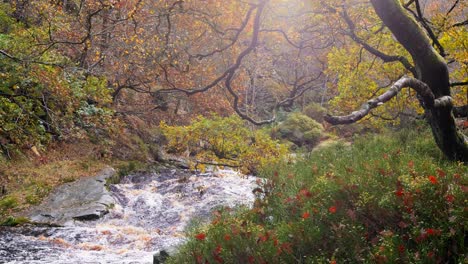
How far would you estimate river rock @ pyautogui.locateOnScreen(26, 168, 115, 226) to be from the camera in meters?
9.87

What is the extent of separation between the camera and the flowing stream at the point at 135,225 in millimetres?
7656

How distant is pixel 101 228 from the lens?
961 cm

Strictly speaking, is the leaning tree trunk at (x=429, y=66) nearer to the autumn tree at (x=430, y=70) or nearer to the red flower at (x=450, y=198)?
the autumn tree at (x=430, y=70)

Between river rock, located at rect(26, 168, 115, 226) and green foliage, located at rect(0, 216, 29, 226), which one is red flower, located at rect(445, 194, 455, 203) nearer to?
river rock, located at rect(26, 168, 115, 226)

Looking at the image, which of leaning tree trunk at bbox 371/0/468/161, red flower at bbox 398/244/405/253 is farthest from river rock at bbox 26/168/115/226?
red flower at bbox 398/244/405/253

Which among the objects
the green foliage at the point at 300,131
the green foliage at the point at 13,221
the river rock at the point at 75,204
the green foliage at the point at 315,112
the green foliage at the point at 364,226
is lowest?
the green foliage at the point at 13,221

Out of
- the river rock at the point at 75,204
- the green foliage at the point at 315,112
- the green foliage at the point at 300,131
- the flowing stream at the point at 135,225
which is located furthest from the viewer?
the green foliage at the point at 315,112

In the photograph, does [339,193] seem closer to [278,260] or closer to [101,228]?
[278,260]

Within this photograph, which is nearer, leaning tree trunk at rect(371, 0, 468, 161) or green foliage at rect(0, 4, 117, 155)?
leaning tree trunk at rect(371, 0, 468, 161)

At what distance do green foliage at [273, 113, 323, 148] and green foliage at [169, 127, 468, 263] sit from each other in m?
16.8

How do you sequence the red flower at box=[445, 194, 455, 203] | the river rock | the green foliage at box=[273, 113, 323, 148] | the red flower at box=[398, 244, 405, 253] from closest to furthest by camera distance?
1. the red flower at box=[398, 244, 405, 253]
2. the red flower at box=[445, 194, 455, 203]
3. the river rock
4. the green foliage at box=[273, 113, 323, 148]

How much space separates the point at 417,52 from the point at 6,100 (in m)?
7.90

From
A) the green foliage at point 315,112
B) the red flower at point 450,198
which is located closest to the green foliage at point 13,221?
the red flower at point 450,198

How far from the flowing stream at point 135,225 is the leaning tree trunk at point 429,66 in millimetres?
3709
